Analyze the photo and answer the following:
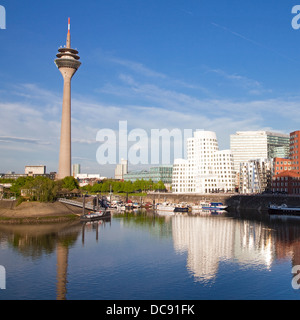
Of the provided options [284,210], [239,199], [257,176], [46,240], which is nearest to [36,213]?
[46,240]

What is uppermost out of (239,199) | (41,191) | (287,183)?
(287,183)

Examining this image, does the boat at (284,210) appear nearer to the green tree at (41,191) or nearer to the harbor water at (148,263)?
the harbor water at (148,263)

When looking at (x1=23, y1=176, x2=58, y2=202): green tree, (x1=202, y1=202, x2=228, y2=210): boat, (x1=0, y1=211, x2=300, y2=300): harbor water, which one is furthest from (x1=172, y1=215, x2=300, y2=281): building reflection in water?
(x1=202, y1=202, x2=228, y2=210): boat

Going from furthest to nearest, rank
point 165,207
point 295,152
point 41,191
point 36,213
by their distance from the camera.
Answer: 1. point 295,152
2. point 165,207
3. point 41,191
4. point 36,213

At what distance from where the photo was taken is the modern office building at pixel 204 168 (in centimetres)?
16962

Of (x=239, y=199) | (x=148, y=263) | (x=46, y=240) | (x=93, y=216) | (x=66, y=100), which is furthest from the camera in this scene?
(x=66, y=100)

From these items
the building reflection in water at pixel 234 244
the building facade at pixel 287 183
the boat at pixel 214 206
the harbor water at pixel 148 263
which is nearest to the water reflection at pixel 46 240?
the harbor water at pixel 148 263

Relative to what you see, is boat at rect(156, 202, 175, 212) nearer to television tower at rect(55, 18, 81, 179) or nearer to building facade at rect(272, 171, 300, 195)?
television tower at rect(55, 18, 81, 179)

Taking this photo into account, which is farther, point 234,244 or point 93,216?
point 93,216

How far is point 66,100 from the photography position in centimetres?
14575

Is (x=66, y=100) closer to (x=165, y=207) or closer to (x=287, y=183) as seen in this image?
(x=165, y=207)

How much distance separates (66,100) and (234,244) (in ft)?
354

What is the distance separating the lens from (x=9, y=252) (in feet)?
161
